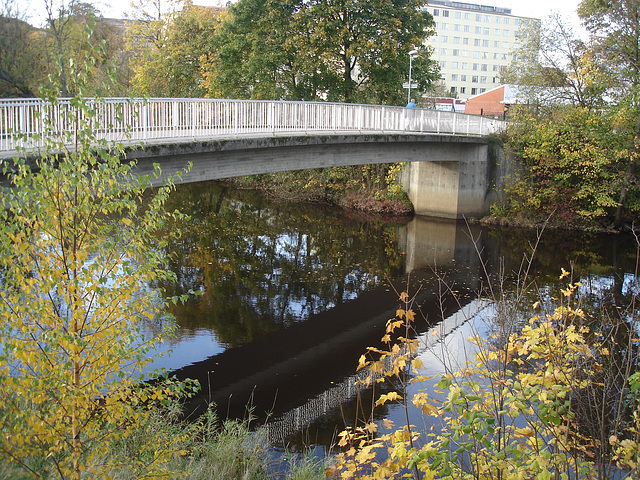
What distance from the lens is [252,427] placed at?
898cm

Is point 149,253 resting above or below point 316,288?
above

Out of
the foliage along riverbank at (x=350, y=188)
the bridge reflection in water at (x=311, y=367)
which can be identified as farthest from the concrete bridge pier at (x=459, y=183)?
the bridge reflection in water at (x=311, y=367)

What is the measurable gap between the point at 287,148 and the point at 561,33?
Result: 15.1m

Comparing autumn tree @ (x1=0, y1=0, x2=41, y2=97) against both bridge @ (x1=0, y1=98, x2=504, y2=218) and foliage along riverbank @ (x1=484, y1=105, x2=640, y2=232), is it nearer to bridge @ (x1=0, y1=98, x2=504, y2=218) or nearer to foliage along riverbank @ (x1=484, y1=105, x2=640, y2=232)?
bridge @ (x1=0, y1=98, x2=504, y2=218)

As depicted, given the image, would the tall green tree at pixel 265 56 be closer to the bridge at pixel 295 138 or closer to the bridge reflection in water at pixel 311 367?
the bridge at pixel 295 138

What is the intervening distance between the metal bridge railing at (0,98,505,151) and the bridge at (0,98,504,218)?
0.03 meters

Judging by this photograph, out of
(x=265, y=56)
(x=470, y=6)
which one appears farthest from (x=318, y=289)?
(x=470, y=6)

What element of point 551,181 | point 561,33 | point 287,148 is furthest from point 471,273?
point 561,33

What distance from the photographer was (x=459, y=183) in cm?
2709

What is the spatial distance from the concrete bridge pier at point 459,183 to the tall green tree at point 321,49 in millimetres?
4195

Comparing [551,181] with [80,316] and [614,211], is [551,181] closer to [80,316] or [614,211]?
[614,211]

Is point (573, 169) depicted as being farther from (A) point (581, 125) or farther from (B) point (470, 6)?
(B) point (470, 6)

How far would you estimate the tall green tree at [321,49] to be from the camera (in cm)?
2641

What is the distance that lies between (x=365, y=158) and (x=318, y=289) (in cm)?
732
